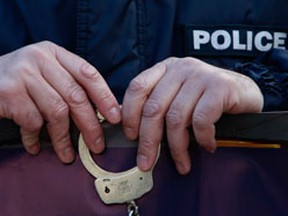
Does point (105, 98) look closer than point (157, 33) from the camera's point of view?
Yes

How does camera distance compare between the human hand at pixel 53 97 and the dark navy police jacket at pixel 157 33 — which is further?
the dark navy police jacket at pixel 157 33

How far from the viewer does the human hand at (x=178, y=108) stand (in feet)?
2.55

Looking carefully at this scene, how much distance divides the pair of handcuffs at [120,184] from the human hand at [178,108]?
0.06 feet

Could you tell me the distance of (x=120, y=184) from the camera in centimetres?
79

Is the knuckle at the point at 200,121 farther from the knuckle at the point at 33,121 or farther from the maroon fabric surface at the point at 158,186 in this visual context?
the knuckle at the point at 33,121

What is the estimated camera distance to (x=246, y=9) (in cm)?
105

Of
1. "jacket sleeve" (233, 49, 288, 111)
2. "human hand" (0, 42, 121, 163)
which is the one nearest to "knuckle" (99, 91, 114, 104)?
"human hand" (0, 42, 121, 163)

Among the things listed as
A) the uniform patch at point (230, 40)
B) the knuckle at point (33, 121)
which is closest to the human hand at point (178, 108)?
the knuckle at point (33, 121)

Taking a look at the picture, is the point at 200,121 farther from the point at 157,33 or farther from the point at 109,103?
the point at 157,33

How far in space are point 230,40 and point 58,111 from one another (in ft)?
1.23

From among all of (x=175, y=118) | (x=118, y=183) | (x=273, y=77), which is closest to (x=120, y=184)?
(x=118, y=183)

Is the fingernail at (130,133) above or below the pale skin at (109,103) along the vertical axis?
below

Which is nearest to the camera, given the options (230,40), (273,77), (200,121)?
(200,121)

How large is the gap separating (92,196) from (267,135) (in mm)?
232
